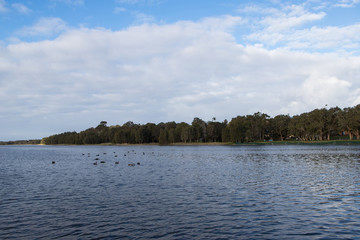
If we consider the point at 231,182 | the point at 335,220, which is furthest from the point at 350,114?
the point at 335,220

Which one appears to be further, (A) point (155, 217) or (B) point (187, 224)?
(A) point (155, 217)

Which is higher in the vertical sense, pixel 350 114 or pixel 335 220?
pixel 350 114

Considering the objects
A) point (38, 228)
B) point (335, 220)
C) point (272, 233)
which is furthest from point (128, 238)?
point (335, 220)

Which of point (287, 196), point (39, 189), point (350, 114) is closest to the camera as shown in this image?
point (287, 196)

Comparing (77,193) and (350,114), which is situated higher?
(350,114)

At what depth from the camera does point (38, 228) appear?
1902 cm

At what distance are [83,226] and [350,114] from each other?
19474 cm

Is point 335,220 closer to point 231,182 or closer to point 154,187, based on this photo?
point 231,182

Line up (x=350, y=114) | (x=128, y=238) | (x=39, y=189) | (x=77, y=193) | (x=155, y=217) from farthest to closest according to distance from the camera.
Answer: (x=350, y=114) < (x=39, y=189) < (x=77, y=193) < (x=155, y=217) < (x=128, y=238)

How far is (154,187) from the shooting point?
33.5 m

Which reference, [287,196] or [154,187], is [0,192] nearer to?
[154,187]

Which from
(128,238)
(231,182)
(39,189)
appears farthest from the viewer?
(231,182)

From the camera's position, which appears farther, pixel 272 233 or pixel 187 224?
pixel 187 224

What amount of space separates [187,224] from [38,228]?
31.7ft
